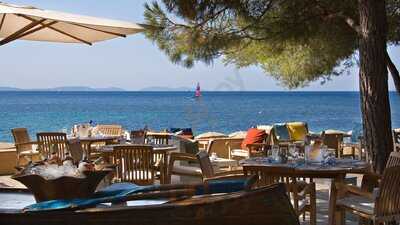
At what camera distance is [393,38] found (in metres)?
8.52

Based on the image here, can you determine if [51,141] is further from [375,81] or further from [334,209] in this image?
[334,209]

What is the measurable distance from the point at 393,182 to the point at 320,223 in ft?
5.45

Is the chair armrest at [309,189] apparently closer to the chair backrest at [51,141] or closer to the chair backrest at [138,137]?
the chair backrest at [138,137]

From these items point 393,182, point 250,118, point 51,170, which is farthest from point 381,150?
point 250,118

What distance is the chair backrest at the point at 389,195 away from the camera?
384 cm

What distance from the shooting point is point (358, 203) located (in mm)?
4395

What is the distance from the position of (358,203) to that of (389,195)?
18.7 inches

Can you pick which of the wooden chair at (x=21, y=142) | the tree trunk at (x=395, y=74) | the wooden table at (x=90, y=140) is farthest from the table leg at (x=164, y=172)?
the tree trunk at (x=395, y=74)

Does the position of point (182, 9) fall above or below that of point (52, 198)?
above

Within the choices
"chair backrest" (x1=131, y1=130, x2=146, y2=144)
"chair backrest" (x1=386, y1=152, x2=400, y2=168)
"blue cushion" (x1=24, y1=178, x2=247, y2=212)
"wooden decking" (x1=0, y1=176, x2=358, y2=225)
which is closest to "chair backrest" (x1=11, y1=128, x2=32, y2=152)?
"wooden decking" (x1=0, y1=176, x2=358, y2=225)

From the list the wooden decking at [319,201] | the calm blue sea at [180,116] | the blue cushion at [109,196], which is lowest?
the calm blue sea at [180,116]

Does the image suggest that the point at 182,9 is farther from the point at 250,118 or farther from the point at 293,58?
the point at 250,118

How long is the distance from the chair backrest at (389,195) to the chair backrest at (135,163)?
238 cm

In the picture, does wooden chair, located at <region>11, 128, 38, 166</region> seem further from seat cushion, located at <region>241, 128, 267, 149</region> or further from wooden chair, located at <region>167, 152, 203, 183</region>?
seat cushion, located at <region>241, 128, 267, 149</region>
